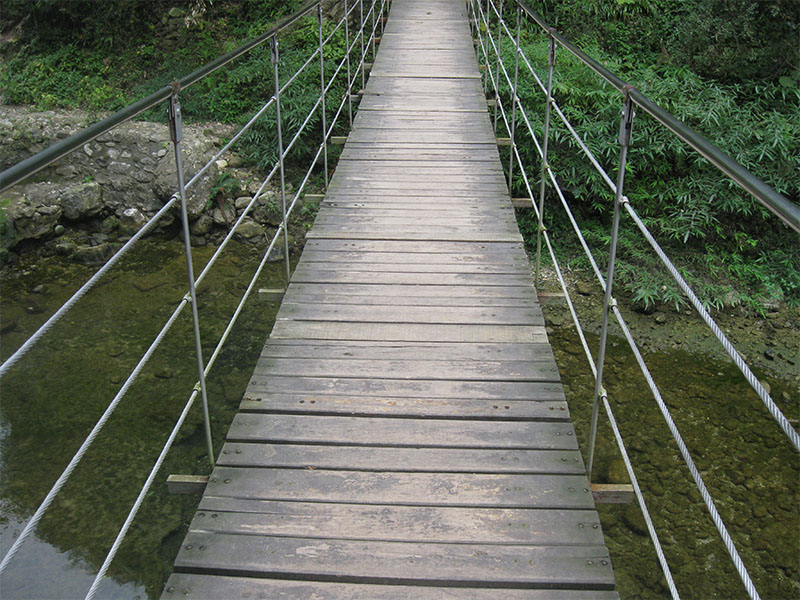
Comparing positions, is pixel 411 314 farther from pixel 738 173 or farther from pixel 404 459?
pixel 738 173

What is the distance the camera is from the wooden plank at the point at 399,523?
1.91 m

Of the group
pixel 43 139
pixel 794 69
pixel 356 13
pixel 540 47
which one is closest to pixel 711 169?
pixel 794 69

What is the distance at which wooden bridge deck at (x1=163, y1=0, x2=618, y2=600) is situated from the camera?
1.82 metres

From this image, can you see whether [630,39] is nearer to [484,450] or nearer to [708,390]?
[708,390]

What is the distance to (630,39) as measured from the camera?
7730 millimetres

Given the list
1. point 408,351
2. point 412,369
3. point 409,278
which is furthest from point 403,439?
point 409,278

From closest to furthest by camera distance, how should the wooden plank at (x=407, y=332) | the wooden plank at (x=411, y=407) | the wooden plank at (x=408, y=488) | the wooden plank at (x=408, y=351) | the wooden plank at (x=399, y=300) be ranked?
the wooden plank at (x=408, y=488) < the wooden plank at (x=411, y=407) < the wooden plank at (x=408, y=351) < the wooden plank at (x=407, y=332) < the wooden plank at (x=399, y=300)

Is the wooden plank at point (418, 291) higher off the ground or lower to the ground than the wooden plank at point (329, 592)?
higher

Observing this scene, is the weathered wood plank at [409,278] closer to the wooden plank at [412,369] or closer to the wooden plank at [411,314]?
the wooden plank at [411,314]

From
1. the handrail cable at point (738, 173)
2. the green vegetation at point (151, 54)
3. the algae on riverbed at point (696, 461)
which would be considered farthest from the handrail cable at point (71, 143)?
the green vegetation at point (151, 54)

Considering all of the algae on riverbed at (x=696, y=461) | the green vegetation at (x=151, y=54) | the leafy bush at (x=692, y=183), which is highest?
the green vegetation at (x=151, y=54)

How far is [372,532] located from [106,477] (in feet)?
7.98

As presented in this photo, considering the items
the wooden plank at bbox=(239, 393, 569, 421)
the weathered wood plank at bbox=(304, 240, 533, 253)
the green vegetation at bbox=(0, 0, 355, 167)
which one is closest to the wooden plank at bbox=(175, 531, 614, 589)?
the wooden plank at bbox=(239, 393, 569, 421)

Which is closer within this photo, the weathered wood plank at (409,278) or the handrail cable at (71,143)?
the handrail cable at (71,143)
